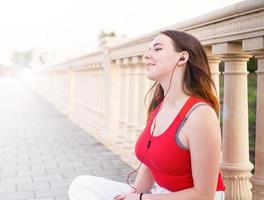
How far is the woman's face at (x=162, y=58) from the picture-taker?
89.0 inches

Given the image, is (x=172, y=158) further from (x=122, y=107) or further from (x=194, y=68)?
(x=122, y=107)

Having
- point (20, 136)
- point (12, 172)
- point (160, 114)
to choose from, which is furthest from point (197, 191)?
point (20, 136)

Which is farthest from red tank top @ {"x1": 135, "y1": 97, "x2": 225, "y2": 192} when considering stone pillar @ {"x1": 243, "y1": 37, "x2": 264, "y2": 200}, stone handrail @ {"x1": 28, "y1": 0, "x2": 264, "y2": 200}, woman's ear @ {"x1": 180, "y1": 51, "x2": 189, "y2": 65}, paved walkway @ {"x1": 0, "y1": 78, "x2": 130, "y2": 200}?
paved walkway @ {"x1": 0, "y1": 78, "x2": 130, "y2": 200}

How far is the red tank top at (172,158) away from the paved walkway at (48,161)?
1.84 metres

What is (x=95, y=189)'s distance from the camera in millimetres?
2406

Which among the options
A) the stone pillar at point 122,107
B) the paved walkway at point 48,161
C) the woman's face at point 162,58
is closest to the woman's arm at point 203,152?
the woman's face at point 162,58

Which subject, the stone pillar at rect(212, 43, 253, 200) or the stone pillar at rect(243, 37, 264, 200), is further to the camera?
the stone pillar at rect(212, 43, 253, 200)

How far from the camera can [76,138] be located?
727cm

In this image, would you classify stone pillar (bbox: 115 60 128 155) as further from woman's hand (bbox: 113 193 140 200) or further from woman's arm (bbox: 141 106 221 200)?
woman's arm (bbox: 141 106 221 200)

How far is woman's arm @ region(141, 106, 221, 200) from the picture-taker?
6.63 ft

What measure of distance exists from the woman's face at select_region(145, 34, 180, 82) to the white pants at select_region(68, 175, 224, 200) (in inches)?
22.5

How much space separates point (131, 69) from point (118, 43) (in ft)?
1.96

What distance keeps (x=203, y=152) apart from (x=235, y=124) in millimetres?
810

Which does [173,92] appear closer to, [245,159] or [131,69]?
[245,159]
